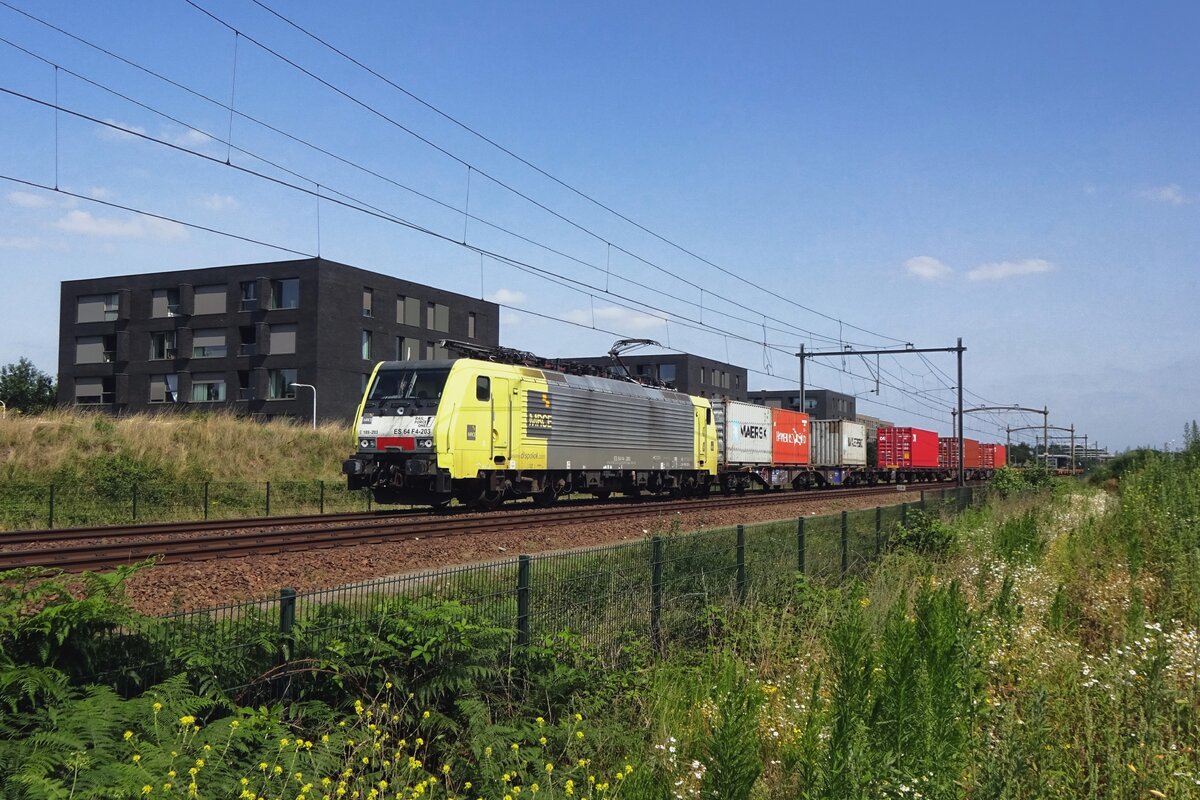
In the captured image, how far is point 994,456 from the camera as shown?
73750 millimetres

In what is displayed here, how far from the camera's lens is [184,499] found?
981 inches

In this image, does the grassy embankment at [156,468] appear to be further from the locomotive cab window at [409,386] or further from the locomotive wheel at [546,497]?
the locomotive wheel at [546,497]

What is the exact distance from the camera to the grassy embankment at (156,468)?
76.2ft

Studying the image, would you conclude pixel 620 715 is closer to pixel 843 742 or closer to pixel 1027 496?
pixel 843 742

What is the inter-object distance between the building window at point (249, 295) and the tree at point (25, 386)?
3437 cm

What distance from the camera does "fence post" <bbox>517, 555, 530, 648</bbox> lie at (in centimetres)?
754

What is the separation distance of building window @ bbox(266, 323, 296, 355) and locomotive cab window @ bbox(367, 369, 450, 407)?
3134cm

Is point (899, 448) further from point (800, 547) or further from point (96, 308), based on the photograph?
point (96, 308)

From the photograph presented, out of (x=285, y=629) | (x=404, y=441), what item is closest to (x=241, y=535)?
(x=404, y=441)

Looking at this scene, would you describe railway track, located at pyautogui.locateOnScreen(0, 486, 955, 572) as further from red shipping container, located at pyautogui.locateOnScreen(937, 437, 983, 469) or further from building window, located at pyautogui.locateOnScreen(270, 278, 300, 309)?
red shipping container, located at pyautogui.locateOnScreen(937, 437, 983, 469)

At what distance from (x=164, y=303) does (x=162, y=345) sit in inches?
98.1

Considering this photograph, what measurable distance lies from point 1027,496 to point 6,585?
26.7m

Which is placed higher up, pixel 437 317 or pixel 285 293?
pixel 285 293

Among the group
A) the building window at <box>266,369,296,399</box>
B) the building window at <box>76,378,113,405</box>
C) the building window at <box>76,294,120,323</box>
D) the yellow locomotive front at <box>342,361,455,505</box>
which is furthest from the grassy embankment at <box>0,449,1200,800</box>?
the building window at <box>76,294,120,323</box>
